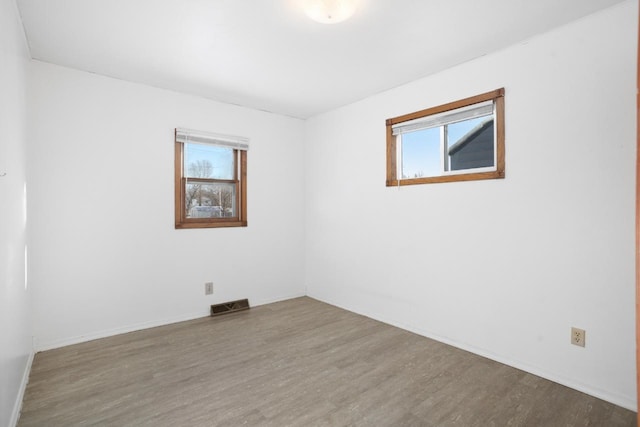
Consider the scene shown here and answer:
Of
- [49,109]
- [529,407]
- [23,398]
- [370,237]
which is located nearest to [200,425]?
[23,398]

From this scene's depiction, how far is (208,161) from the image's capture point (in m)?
3.82

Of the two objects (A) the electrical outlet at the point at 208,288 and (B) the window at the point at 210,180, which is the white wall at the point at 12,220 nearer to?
(B) the window at the point at 210,180

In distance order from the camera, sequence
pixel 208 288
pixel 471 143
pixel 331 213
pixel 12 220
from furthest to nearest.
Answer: pixel 331 213, pixel 208 288, pixel 471 143, pixel 12 220

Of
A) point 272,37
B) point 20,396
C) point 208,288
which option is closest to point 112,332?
point 208,288

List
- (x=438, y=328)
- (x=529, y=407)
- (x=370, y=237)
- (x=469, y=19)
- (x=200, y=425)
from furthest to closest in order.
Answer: (x=370, y=237) → (x=438, y=328) → (x=469, y=19) → (x=529, y=407) → (x=200, y=425)

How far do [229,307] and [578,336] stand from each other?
3.26 meters

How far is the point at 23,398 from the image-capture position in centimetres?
205

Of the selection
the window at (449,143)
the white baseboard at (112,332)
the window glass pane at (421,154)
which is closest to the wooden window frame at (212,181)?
the white baseboard at (112,332)

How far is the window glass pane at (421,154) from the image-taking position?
3121mm

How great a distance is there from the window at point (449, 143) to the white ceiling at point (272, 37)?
1.31 ft

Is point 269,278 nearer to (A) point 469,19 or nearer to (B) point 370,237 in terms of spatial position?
(B) point 370,237

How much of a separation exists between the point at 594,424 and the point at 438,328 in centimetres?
127

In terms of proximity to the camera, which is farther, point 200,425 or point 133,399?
point 133,399

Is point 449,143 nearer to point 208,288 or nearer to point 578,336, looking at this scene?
point 578,336
